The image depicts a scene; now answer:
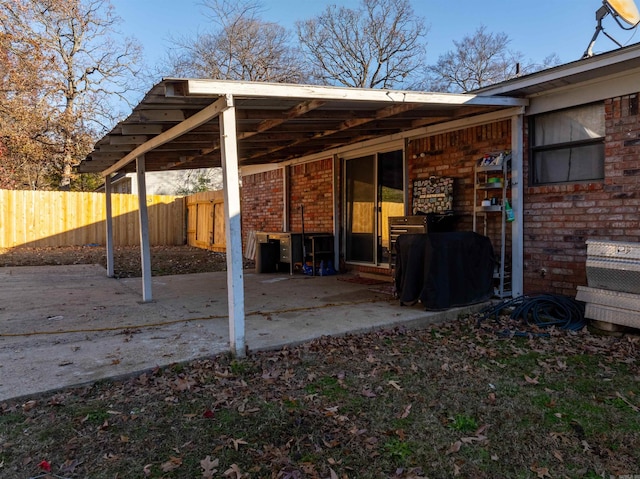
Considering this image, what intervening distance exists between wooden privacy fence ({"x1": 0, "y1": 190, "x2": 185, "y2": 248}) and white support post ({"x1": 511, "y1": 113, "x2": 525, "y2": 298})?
45.0ft

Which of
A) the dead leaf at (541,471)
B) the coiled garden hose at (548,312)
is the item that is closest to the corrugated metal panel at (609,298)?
the coiled garden hose at (548,312)

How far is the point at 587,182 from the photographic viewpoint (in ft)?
16.8

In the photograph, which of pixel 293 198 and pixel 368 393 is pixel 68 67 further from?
pixel 368 393

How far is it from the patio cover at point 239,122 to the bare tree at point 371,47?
47.8ft

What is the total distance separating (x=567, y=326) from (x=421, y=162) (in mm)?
3235

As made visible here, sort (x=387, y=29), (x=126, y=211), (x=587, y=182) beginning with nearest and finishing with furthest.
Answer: (x=587, y=182) → (x=126, y=211) → (x=387, y=29)

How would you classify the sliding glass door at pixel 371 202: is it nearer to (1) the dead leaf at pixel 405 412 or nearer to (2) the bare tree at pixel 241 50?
(1) the dead leaf at pixel 405 412

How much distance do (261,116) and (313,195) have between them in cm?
464

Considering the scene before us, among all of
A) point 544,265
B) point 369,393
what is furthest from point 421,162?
point 369,393

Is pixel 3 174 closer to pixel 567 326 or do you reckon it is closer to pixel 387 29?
pixel 387 29

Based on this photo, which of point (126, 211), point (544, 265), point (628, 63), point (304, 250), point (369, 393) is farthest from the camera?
point (126, 211)

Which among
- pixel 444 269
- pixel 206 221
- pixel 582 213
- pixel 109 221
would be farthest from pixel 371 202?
pixel 206 221

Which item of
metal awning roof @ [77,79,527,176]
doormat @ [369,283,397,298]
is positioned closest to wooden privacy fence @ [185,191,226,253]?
metal awning roof @ [77,79,527,176]

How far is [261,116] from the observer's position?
190 inches
